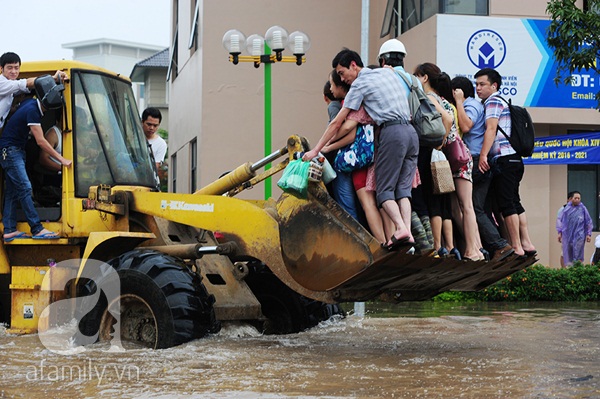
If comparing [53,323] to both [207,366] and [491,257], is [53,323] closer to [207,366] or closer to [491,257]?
[207,366]

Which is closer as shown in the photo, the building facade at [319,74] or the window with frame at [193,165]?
the building facade at [319,74]

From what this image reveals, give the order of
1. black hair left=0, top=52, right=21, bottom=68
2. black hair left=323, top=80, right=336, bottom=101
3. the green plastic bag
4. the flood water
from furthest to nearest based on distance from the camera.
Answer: black hair left=0, top=52, right=21, bottom=68 < black hair left=323, top=80, right=336, bottom=101 < the green plastic bag < the flood water

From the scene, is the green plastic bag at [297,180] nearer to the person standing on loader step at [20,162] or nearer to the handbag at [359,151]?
the handbag at [359,151]

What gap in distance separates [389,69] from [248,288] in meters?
2.96

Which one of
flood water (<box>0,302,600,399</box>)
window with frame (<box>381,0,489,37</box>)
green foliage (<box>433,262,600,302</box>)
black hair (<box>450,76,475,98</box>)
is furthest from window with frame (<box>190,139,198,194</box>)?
black hair (<box>450,76,475,98</box>)

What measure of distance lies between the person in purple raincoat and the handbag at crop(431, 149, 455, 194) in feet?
45.8

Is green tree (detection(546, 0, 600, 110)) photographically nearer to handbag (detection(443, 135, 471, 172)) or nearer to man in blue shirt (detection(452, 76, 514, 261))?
man in blue shirt (detection(452, 76, 514, 261))

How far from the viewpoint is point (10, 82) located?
11.2 meters

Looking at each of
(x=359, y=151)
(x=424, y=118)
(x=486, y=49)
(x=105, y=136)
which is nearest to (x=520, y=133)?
(x=424, y=118)

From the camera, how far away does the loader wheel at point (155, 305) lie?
374 inches

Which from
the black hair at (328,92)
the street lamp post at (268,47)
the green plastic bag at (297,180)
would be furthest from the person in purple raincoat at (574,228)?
the green plastic bag at (297,180)

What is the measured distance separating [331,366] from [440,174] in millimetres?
2186

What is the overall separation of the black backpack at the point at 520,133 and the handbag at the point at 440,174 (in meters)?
1.17

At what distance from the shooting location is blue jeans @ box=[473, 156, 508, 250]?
34.6ft
